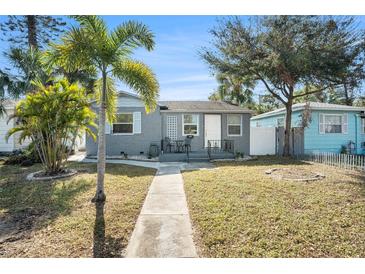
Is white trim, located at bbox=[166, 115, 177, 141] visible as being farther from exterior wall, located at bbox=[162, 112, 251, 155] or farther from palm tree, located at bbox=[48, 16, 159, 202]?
palm tree, located at bbox=[48, 16, 159, 202]

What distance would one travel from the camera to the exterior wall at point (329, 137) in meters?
15.8

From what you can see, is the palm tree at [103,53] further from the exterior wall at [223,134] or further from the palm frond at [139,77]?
the exterior wall at [223,134]

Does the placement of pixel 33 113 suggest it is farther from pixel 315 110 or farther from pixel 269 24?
pixel 315 110

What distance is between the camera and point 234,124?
16094mm

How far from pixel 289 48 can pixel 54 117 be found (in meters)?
11.5

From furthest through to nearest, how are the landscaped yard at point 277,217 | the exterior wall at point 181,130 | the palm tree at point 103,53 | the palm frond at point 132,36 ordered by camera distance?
the exterior wall at point 181,130, the palm frond at point 132,36, the palm tree at point 103,53, the landscaped yard at point 277,217

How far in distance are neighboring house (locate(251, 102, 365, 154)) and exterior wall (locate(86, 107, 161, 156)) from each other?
372 inches

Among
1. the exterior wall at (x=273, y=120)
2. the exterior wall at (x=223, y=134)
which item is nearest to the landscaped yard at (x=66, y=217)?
the exterior wall at (x=223, y=134)

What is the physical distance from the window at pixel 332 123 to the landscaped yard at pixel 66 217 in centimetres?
1388

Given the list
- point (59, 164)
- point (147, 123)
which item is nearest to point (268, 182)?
point (59, 164)

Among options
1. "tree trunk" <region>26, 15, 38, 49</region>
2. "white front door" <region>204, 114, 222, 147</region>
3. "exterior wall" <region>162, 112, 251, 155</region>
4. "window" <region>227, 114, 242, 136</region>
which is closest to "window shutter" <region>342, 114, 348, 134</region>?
"exterior wall" <region>162, 112, 251, 155</region>

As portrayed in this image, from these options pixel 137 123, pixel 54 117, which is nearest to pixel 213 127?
pixel 137 123

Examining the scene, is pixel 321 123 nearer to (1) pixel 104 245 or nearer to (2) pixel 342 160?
(2) pixel 342 160
